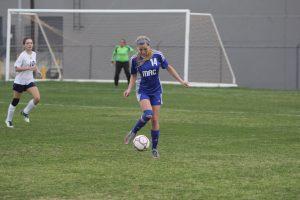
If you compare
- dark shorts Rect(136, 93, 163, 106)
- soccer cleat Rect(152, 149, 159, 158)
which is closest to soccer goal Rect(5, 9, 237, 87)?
dark shorts Rect(136, 93, 163, 106)

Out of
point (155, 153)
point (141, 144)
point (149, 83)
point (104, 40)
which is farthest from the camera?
point (104, 40)

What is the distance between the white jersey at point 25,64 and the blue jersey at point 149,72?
484cm

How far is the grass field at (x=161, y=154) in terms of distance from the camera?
9.57 m

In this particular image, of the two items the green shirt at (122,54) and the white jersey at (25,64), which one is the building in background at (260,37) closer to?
the green shirt at (122,54)

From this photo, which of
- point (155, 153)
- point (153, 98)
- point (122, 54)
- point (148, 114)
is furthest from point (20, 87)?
point (122, 54)

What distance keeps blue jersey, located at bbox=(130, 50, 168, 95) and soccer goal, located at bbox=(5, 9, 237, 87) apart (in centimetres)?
2118

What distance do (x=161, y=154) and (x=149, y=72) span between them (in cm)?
138

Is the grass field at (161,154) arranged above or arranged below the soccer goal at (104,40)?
below

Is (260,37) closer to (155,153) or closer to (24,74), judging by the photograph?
(24,74)

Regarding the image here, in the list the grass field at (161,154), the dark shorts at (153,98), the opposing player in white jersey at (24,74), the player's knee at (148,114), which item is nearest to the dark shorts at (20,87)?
the opposing player in white jersey at (24,74)

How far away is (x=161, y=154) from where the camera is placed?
12820 millimetres

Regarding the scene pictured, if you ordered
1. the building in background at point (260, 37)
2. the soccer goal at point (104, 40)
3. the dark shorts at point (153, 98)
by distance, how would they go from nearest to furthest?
the dark shorts at point (153, 98) → the soccer goal at point (104, 40) → the building in background at point (260, 37)

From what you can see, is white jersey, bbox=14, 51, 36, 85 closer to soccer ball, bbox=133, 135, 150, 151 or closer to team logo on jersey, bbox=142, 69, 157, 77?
team logo on jersey, bbox=142, 69, 157, 77

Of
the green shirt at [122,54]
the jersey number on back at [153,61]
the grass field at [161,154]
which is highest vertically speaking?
the green shirt at [122,54]
